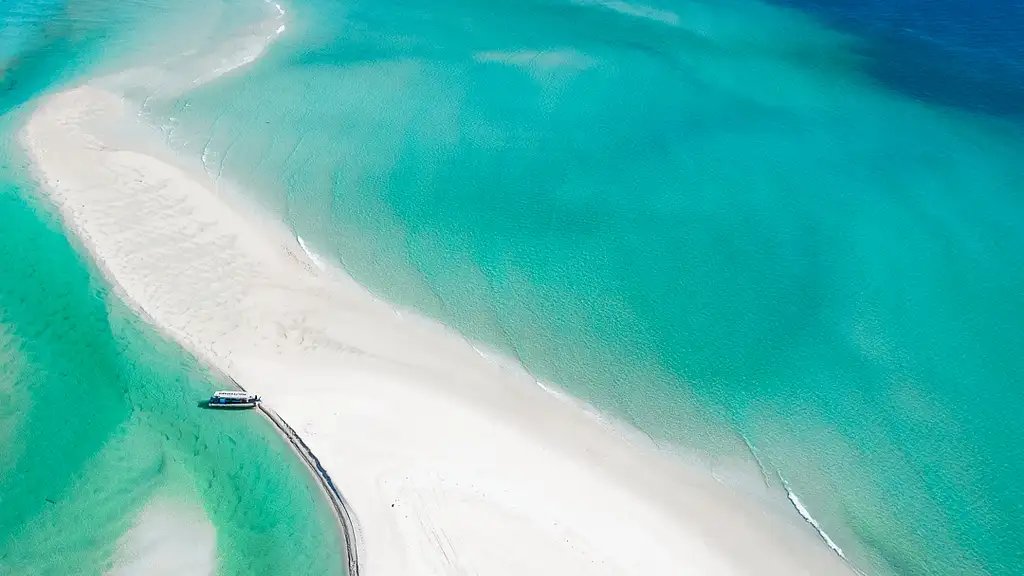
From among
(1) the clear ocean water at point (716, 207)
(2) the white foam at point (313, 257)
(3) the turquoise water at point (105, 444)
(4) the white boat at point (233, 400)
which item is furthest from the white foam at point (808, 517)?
(2) the white foam at point (313, 257)

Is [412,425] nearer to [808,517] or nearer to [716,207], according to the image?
[808,517]

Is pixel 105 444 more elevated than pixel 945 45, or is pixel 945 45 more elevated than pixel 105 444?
pixel 945 45

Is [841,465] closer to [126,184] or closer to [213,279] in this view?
[213,279]

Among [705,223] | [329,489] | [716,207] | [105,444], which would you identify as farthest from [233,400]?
[716,207]

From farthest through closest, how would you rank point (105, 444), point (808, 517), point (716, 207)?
point (716, 207) < point (105, 444) < point (808, 517)

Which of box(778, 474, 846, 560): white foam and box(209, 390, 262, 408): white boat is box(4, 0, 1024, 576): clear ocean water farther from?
box(209, 390, 262, 408): white boat

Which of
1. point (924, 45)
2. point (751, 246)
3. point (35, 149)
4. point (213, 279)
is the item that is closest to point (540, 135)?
point (751, 246)

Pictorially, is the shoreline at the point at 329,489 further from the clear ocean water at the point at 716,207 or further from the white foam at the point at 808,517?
the white foam at the point at 808,517
